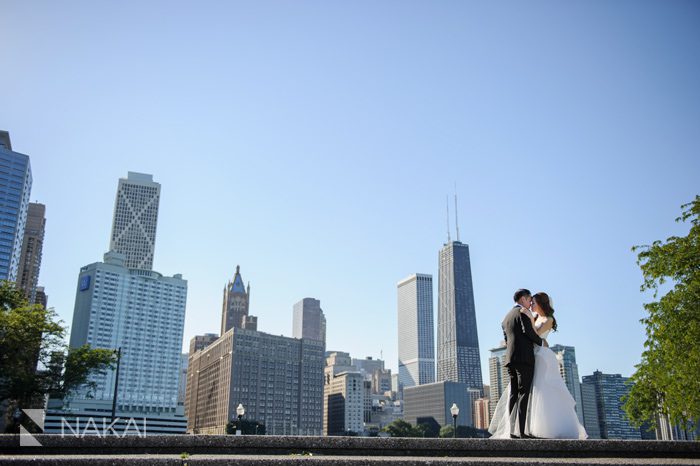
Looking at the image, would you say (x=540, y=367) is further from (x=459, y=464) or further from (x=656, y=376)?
(x=656, y=376)

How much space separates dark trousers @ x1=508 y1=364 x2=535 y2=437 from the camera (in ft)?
31.6

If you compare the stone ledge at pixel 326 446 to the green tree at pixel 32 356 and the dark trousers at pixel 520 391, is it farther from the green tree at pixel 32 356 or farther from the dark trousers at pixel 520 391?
the green tree at pixel 32 356

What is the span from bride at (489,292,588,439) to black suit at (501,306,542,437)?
11 centimetres

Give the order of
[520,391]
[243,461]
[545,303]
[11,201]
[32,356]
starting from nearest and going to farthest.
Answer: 1. [243,461]
2. [520,391]
3. [545,303]
4. [32,356]
5. [11,201]

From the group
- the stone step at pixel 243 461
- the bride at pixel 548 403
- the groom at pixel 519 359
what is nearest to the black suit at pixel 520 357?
the groom at pixel 519 359

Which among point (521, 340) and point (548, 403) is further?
point (521, 340)

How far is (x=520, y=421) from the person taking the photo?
9570mm

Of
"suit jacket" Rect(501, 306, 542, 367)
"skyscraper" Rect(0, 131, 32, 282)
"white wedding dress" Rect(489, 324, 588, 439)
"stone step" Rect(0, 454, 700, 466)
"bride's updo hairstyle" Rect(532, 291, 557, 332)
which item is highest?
"skyscraper" Rect(0, 131, 32, 282)

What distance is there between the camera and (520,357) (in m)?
9.80

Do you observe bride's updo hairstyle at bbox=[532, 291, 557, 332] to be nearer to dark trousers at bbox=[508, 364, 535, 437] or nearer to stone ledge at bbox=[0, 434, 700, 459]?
dark trousers at bbox=[508, 364, 535, 437]

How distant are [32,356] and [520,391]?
29.4 m

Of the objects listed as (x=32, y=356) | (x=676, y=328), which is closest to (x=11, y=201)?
(x=32, y=356)

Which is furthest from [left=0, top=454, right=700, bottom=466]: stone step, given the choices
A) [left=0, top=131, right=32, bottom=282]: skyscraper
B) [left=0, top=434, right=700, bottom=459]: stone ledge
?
[left=0, top=131, right=32, bottom=282]: skyscraper

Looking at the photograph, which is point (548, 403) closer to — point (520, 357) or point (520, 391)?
point (520, 391)
